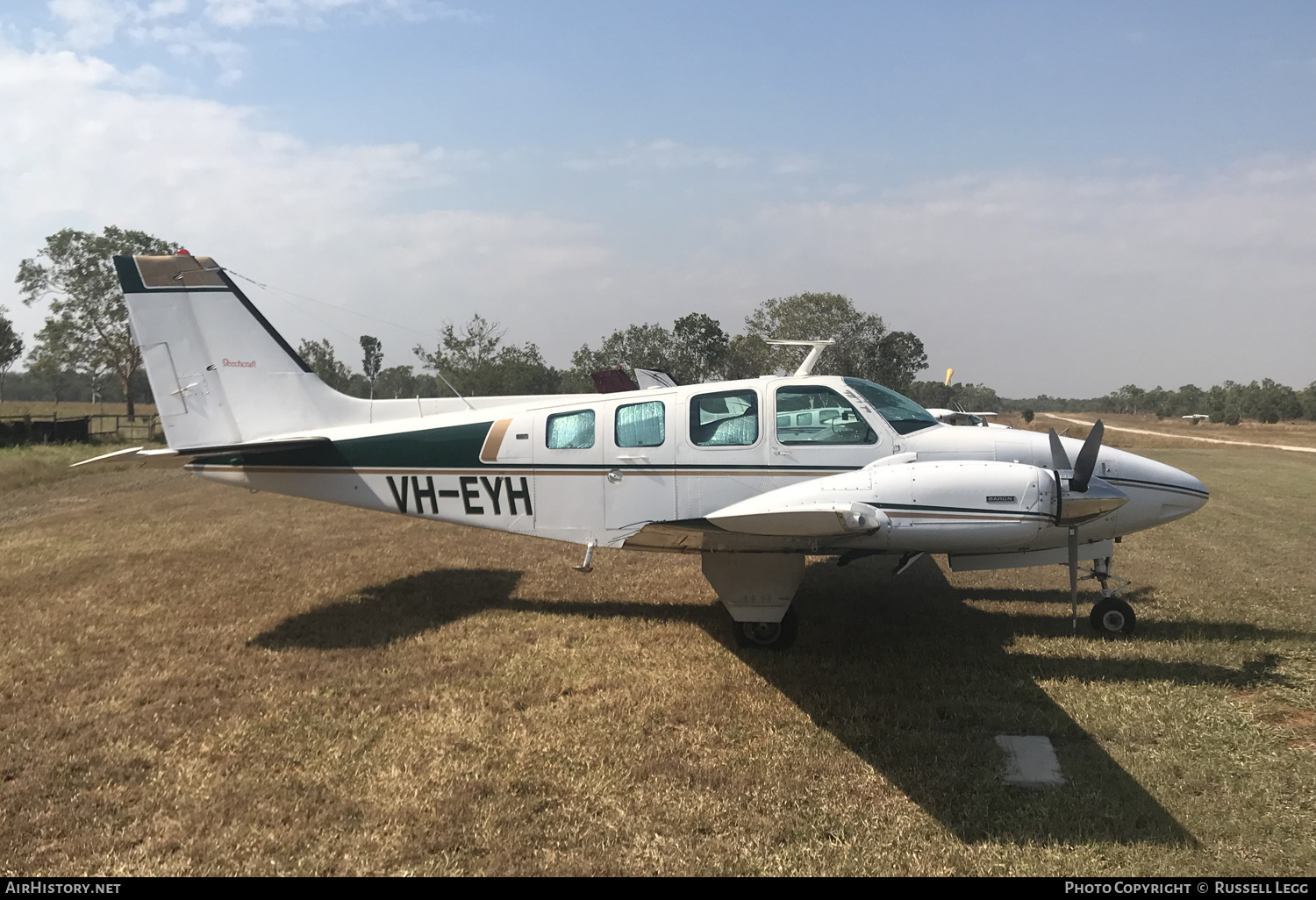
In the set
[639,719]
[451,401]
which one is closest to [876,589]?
[639,719]

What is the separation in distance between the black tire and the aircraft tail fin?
5.38 meters

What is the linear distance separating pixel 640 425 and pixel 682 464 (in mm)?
615

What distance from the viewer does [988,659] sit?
6.63m

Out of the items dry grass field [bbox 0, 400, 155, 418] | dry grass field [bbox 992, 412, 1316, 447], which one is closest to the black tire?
dry grass field [bbox 992, 412, 1316, 447]

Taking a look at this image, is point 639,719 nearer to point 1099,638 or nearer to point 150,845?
point 150,845

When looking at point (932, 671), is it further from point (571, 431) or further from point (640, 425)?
point (571, 431)

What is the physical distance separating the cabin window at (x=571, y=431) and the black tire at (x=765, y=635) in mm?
2500

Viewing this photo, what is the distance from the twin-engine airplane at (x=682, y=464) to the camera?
5461mm

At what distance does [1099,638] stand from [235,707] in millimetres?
8207

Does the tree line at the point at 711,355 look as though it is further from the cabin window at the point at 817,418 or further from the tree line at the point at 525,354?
the cabin window at the point at 817,418

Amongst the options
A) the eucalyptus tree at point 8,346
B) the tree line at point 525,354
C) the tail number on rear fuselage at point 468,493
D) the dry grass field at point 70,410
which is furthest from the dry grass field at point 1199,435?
the eucalyptus tree at point 8,346

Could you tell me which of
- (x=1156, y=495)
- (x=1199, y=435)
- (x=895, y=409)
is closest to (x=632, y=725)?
(x=895, y=409)

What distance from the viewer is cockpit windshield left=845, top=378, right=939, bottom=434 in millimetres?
7082

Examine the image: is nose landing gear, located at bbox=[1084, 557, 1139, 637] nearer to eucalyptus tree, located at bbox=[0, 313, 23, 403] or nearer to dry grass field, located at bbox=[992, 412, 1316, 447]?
dry grass field, located at bbox=[992, 412, 1316, 447]
